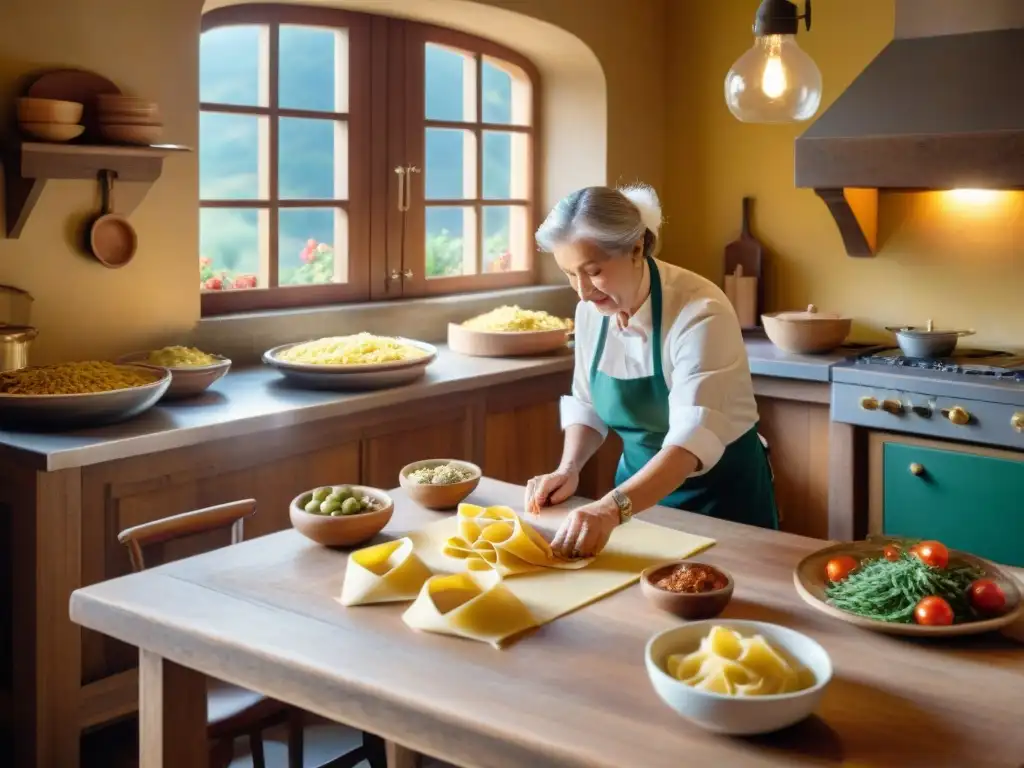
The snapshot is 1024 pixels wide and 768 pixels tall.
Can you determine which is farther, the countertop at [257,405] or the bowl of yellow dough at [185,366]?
the bowl of yellow dough at [185,366]

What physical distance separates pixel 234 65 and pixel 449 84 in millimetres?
1089

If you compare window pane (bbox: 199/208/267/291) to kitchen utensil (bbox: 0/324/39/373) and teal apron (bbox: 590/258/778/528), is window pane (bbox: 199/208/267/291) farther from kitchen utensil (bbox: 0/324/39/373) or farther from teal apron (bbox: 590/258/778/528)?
teal apron (bbox: 590/258/778/528)

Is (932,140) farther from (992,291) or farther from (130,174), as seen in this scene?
(130,174)

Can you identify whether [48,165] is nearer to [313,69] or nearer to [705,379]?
[313,69]

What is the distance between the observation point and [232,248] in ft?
13.7

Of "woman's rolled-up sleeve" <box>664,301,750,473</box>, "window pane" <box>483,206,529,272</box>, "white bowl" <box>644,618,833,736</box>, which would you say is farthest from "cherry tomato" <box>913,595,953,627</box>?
"window pane" <box>483,206,529,272</box>

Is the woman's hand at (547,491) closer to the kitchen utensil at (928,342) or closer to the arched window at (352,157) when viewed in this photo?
the arched window at (352,157)

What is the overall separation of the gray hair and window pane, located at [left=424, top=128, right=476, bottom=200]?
228 cm

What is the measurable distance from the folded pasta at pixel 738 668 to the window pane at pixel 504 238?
3695 millimetres

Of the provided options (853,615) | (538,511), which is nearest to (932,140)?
(538,511)

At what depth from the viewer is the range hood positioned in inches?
157

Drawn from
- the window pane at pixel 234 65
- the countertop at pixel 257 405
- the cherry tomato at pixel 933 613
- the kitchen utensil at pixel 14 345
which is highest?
the window pane at pixel 234 65

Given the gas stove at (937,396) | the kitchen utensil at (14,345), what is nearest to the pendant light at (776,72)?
the gas stove at (937,396)

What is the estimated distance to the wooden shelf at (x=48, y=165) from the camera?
3.17m
